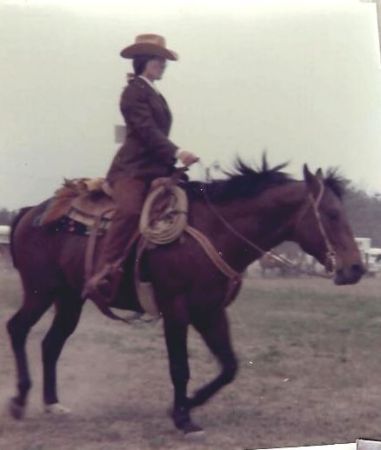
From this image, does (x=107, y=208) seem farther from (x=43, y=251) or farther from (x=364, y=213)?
(x=364, y=213)

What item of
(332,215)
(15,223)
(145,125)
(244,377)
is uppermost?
(145,125)

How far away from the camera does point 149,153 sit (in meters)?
4.24

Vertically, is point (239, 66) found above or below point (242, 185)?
above

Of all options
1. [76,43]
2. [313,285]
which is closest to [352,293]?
[313,285]

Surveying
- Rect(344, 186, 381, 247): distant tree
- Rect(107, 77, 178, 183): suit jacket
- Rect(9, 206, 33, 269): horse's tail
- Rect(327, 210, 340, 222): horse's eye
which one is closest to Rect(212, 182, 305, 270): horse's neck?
Rect(327, 210, 340, 222): horse's eye

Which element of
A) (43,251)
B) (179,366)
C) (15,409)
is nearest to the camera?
(15,409)

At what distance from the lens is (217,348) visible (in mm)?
4289

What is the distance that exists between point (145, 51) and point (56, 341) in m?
1.44

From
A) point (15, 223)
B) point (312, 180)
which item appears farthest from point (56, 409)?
point (312, 180)

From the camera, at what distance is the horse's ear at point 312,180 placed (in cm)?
429

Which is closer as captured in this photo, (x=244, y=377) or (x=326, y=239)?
(x=326, y=239)

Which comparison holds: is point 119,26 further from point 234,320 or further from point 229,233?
point 234,320

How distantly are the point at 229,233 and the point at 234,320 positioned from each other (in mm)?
425

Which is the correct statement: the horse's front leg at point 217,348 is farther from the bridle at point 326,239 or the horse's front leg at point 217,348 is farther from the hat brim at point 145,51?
the hat brim at point 145,51
